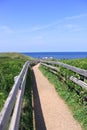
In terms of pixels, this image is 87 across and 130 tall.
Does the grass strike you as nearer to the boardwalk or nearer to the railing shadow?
the boardwalk

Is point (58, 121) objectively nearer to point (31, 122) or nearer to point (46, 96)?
point (31, 122)

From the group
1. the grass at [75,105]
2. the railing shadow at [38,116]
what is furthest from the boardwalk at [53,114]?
the grass at [75,105]

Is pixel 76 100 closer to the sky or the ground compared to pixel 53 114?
closer to the sky

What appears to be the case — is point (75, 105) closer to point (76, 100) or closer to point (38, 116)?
point (76, 100)

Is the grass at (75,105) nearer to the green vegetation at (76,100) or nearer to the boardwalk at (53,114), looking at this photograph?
the green vegetation at (76,100)

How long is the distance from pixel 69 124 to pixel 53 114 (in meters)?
1.28

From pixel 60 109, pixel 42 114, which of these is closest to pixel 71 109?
pixel 60 109

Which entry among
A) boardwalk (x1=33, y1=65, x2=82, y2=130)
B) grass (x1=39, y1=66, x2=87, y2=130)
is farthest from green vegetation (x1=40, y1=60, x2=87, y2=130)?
boardwalk (x1=33, y1=65, x2=82, y2=130)

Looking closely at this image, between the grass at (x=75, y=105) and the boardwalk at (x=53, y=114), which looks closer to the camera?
the boardwalk at (x=53, y=114)

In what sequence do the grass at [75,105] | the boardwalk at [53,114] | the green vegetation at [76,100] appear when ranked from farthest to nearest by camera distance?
the green vegetation at [76,100]
the grass at [75,105]
the boardwalk at [53,114]

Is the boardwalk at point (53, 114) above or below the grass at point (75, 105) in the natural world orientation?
below

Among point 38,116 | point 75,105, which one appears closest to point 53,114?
point 38,116

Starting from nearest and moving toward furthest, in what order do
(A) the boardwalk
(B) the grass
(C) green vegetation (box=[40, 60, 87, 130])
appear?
(A) the boardwalk < (B) the grass < (C) green vegetation (box=[40, 60, 87, 130])

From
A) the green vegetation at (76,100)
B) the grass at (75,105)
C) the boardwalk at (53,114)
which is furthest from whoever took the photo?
the green vegetation at (76,100)
